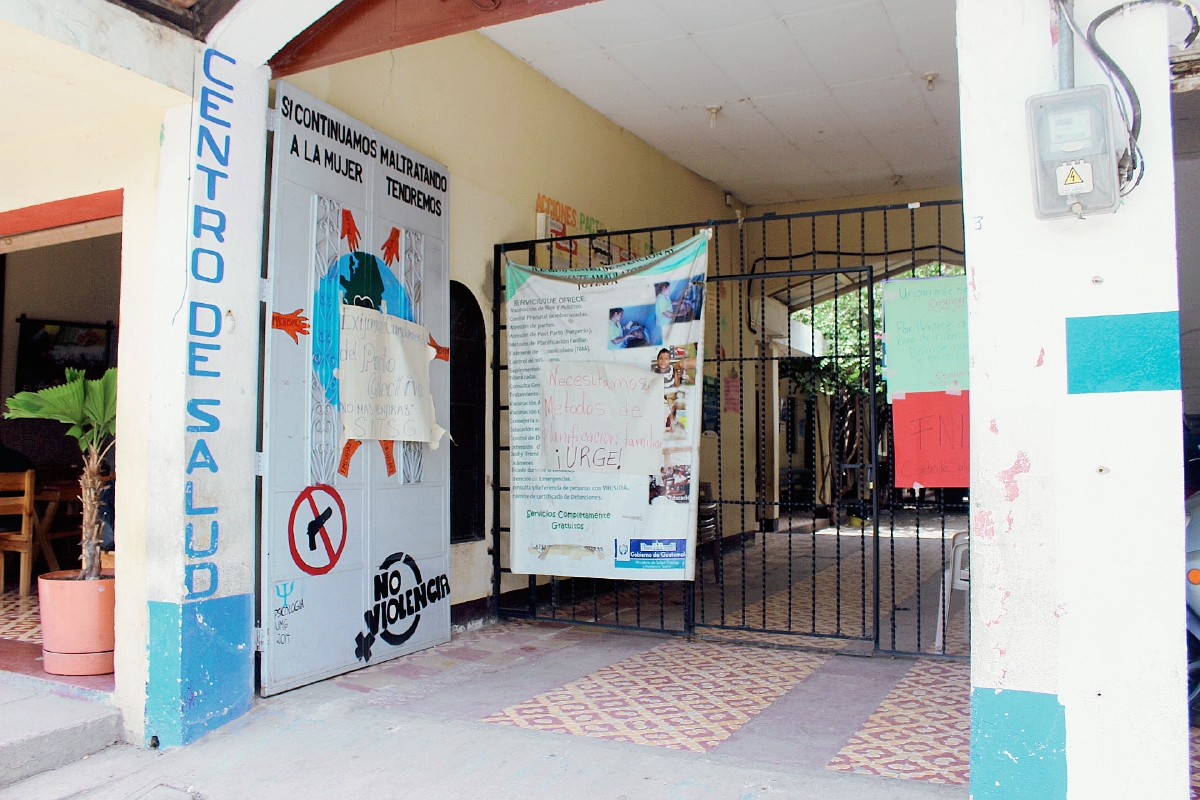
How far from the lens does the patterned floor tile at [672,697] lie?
3551mm

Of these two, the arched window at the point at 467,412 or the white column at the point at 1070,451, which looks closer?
the white column at the point at 1070,451

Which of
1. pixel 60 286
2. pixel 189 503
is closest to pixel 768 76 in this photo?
pixel 189 503

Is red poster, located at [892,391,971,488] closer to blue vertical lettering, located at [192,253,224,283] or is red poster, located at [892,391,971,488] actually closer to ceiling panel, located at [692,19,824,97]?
ceiling panel, located at [692,19,824,97]

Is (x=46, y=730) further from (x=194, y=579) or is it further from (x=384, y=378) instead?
(x=384, y=378)

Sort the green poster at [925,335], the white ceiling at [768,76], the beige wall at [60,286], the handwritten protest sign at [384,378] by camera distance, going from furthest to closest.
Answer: the beige wall at [60,286] < the white ceiling at [768,76] < the green poster at [925,335] < the handwritten protest sign at [384,378]

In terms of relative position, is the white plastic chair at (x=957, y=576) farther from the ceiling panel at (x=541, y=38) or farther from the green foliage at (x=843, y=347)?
the green foliage at (x=843, y=347)

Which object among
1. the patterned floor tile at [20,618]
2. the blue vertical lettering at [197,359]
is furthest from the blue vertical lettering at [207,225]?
the patterned floor tile at [20,618]

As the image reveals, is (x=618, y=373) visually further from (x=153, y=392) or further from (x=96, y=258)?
(x=96, y=258)

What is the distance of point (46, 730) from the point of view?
3.23m

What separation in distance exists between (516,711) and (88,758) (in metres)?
1.63

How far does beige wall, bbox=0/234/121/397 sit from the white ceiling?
4.12m

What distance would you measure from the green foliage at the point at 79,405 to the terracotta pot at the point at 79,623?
23.5 inches

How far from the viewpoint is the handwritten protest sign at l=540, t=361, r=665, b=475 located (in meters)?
4.94

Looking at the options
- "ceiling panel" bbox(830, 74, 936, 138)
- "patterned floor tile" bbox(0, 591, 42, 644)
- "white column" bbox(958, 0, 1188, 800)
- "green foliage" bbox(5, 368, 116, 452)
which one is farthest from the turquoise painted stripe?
"patterned floor tile" bbox(0, 591, 42, 644)
